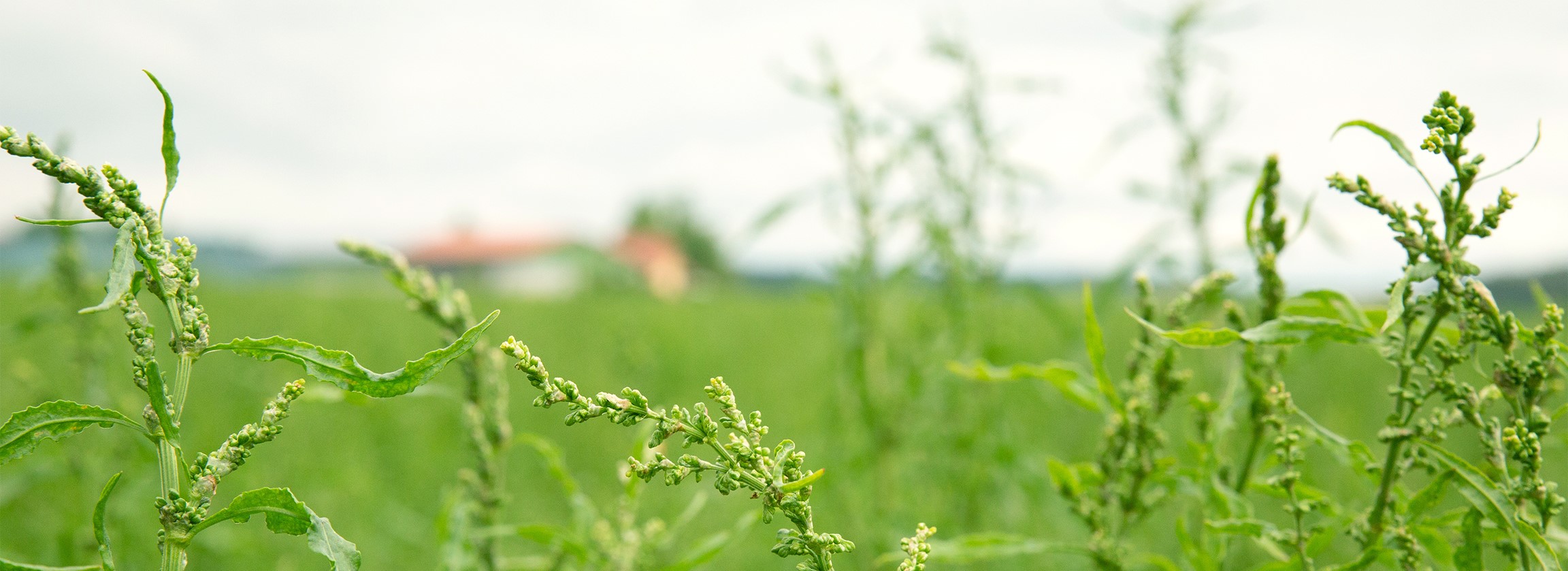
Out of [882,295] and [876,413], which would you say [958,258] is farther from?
[876,413]

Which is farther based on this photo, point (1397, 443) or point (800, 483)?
point (1397, 443)

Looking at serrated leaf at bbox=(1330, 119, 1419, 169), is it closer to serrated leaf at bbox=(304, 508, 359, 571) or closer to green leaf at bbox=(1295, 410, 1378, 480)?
green leaf at bbox=(1295, 410, 1378, 480)

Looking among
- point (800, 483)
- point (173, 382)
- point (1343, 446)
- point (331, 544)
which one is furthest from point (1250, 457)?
point (173, 382)

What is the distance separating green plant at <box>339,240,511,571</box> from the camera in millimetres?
1159

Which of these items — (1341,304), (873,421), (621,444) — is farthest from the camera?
(621,444)

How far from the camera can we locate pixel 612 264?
4855mm

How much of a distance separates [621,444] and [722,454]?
4.57 m

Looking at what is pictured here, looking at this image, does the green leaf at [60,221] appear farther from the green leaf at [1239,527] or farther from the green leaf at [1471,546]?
the green leaf at [1471,546]

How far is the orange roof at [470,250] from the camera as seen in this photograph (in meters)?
55.2

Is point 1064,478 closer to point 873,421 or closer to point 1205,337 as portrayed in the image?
point 1205,337

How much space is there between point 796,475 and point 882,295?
70.8 inches

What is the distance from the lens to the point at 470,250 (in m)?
57.7

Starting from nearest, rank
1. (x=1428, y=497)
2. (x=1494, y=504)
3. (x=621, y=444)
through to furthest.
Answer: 1. (x=1494, y=504)
2. (x=1428, y=497)
3. (x=621, y=444)

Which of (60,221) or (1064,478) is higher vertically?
(60,221)
